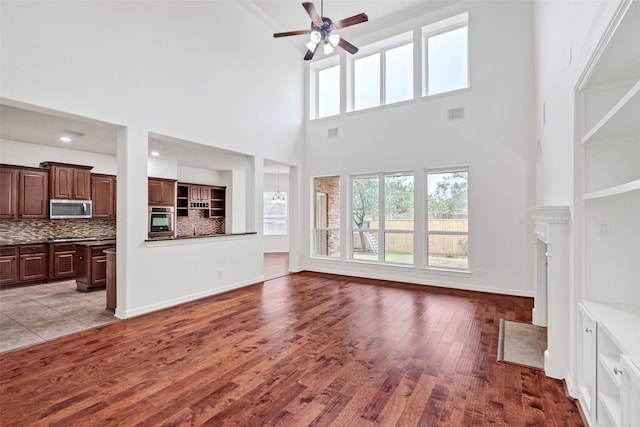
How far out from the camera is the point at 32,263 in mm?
5941

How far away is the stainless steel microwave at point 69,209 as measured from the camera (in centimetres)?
631

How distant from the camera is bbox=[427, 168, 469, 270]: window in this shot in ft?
18.3

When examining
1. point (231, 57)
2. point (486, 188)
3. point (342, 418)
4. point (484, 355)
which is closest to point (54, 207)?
point (231, 57)

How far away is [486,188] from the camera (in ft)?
17.4

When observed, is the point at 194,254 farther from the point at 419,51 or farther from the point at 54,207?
the point at 419,51

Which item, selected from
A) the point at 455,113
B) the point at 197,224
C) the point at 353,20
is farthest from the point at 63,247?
the point at 455,113

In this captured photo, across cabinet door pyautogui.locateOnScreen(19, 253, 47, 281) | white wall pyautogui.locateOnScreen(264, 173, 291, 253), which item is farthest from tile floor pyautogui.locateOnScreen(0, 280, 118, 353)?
white wall pyautogui.locateOnScreen(264, 173, 291, 253)

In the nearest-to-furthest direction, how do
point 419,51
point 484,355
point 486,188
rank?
point 484,355, point 486,188, point 419,51

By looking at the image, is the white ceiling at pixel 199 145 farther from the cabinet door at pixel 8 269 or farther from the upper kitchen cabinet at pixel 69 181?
the cabinet door at pixel 8 269

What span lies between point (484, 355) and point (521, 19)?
537 centimetres

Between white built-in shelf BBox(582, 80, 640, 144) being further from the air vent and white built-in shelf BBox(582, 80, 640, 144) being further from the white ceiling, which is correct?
the white ceiling

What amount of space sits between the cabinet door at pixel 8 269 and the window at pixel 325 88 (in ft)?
22.0

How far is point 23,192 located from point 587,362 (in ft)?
28.5

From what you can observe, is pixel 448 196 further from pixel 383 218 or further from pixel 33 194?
pixel 33 194
